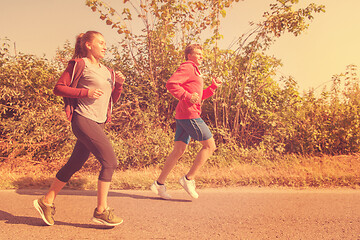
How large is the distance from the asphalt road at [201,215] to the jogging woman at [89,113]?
0.22 meters

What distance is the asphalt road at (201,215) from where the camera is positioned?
9.46 feet

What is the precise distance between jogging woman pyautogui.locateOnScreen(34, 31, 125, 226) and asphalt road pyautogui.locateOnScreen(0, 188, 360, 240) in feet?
0.73

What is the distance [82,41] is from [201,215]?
86.6 inches

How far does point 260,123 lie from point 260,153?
771 mm

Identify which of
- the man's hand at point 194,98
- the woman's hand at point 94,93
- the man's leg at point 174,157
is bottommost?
the man's leg at point 174,157

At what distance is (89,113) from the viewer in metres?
3.10

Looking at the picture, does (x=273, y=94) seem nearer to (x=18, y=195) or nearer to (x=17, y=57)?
(x=18, y=195)

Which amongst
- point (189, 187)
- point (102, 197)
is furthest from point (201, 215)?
point (102, 197)

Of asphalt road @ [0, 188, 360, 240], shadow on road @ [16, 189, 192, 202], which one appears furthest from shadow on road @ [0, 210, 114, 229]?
shadow on road @ [16, 189, 192, 202]

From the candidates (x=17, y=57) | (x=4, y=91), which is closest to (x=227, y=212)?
(x=4, y=91)

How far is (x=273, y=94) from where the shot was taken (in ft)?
22.6

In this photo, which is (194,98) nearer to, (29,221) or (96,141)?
(96,141)

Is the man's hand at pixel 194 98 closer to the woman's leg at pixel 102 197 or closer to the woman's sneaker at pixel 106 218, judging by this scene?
the woman's leg at pixel 102 197

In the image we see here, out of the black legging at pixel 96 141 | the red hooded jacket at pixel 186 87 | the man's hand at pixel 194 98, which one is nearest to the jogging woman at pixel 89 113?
the black legging at pixel 96 141
